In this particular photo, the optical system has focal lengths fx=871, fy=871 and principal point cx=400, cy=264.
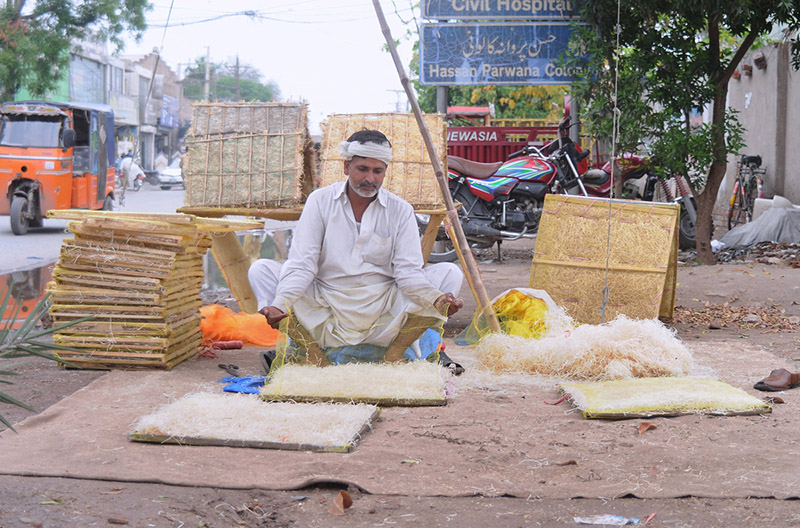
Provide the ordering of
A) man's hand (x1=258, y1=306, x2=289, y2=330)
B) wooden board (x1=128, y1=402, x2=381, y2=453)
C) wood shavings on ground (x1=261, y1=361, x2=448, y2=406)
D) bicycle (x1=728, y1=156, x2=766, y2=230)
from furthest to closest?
1. bicycle (x1=728, y1=156, x2=766, y2=230)
2. man's hand (x1=258, y1=306, x2=289, y2=330)
3. wood shavings on ground (x1=261, y1=361, x2=448, y2=406)
4. wooden board (x1=128, y1=402, x2=381, y2=453)

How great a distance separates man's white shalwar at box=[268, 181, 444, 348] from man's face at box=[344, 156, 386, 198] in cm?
12

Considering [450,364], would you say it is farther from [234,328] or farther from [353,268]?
[234,328]

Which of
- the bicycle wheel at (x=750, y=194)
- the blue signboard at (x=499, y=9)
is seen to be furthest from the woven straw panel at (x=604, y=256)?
the bicycle wheel at (x=750, y=194)

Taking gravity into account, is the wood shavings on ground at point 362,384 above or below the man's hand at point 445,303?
below

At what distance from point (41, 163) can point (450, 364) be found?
505 inches

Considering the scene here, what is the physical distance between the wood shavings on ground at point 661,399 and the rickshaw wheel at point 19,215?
1285 centimetres

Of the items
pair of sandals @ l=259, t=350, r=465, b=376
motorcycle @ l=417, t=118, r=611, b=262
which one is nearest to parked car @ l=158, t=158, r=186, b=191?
motorcycle @ l=417, t=118, r=611, b=262

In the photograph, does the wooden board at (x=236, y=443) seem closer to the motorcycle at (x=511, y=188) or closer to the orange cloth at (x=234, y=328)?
the orange cloth at (x=234, y=328)

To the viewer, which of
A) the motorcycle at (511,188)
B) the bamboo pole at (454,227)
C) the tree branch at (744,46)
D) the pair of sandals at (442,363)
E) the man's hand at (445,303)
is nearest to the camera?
the man's hand at (445,303)

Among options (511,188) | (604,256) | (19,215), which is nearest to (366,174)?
(604,256)

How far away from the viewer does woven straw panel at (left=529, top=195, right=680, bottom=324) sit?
6137 millimetres

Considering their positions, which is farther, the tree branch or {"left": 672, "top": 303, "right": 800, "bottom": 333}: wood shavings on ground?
the tree branch

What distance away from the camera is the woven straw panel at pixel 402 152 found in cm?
626

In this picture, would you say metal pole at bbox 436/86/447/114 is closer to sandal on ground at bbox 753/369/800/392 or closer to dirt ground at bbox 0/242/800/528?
sandal on ground at bbox 753/369/800/392
